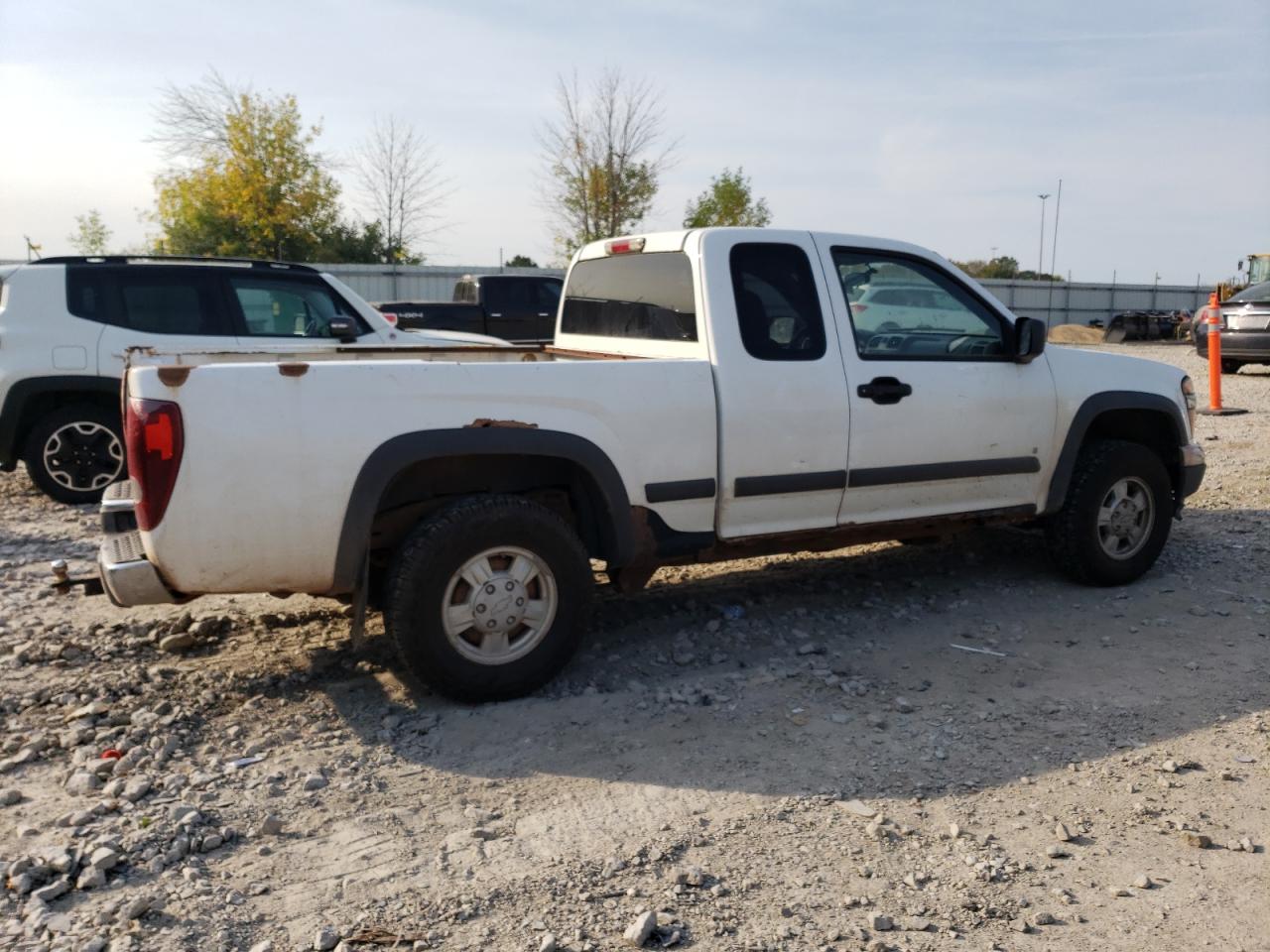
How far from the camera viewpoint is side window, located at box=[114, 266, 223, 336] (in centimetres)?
816

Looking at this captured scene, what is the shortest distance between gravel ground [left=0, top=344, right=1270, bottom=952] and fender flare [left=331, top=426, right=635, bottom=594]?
636 millimetres

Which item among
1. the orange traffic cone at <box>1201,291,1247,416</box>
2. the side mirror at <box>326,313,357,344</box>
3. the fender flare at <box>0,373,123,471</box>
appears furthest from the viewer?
the orange traffic cone at <box>1201,291,1247,416</box>

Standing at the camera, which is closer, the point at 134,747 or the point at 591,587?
the point at 134,747

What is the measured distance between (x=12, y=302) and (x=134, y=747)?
540 cm

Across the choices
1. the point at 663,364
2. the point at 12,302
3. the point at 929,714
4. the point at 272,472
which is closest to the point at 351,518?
the point at 272,472

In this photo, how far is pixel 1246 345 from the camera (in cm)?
1650

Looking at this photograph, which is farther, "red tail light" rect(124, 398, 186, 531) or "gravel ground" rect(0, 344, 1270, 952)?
"red tail light" rect(124, 398, 186, 531)

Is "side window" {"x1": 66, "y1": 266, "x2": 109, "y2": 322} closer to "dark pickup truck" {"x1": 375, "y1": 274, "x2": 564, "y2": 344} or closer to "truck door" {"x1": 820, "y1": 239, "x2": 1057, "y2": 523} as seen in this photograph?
"truck door" {"x1": 820, "y1": 239, "x2": 1057, "y2": 523}

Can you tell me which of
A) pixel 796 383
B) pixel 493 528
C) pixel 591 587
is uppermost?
pixel 796 383

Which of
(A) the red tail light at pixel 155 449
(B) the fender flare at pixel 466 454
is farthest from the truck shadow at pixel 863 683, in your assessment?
(A) the red tail light at pixel 155 449

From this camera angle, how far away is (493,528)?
4180mm

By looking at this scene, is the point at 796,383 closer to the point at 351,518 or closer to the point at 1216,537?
the point at 351,518

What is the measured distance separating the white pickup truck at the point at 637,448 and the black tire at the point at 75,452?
3.62 m

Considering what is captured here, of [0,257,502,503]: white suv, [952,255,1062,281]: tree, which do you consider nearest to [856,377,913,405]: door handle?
[0,257,502,503]: white suv
